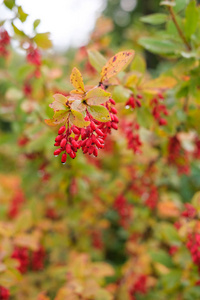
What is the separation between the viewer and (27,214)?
1.69 metres

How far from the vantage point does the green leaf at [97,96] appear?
0.81 metres

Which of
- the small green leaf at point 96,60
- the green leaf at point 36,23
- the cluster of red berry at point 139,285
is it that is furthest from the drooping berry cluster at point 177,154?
the green leaf at point 36,23

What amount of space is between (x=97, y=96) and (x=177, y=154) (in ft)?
3.52

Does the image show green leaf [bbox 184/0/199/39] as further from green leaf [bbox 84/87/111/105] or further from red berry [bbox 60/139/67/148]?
red berry [bbox 60/139/67/148]

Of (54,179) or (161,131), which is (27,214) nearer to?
(54,179)

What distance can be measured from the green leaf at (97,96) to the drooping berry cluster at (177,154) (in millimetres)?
975

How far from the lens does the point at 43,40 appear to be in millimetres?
1274

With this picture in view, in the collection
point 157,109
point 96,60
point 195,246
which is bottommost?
point 195,246

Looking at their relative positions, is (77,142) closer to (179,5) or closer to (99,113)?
(99,113)

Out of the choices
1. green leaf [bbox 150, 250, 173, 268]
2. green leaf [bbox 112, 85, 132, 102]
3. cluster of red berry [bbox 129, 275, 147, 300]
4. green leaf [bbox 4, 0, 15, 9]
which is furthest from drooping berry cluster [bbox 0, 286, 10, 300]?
green leaf [bbox 4, 0, 15, 9]

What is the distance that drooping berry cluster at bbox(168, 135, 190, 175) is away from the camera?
1.69 m

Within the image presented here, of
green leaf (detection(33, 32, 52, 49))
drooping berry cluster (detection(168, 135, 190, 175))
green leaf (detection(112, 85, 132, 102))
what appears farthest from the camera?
drooping berry cluster (detection(168, 135, 190, 175))

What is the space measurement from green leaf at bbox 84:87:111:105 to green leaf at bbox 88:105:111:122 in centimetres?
2

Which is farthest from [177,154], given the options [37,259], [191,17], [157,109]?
[37,259]
